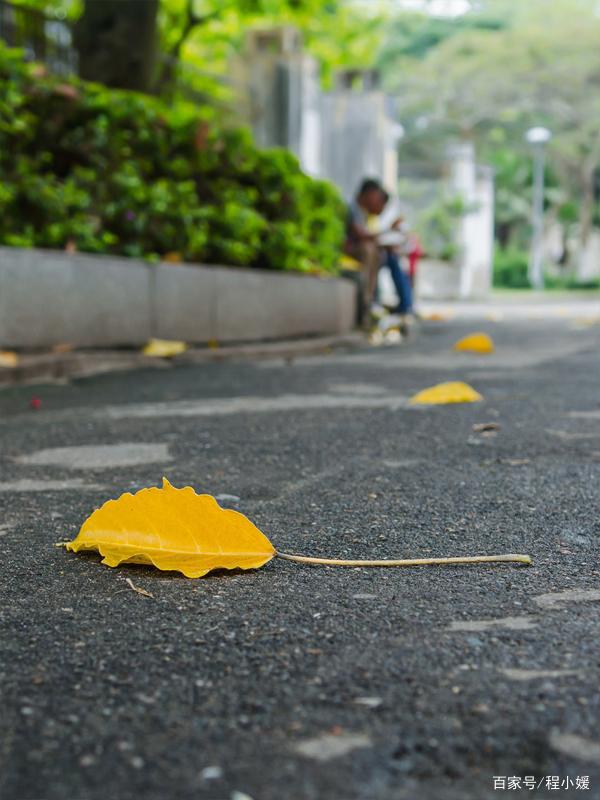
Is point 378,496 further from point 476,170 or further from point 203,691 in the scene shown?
point 476,170

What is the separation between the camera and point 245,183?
8102 mm

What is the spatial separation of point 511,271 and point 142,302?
136 feet

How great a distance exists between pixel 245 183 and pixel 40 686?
704 centimetres

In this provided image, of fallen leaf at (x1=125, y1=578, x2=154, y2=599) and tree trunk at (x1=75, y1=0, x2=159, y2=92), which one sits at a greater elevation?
tree trunk at (x1=75, y1=0, x2=159, y2=92)

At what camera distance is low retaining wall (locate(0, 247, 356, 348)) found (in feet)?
17.5

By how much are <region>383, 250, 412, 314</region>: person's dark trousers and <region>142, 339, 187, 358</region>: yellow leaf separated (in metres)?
4.93

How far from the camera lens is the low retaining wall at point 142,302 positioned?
5.34 metres

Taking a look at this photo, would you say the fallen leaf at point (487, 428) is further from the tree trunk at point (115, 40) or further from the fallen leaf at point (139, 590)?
the tree trunk at point (115, 40)

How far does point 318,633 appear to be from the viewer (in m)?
1.54

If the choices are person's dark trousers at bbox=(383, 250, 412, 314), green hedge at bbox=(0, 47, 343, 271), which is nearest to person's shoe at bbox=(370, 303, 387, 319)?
person's dark trousers at bbox=(383, 250, 412, 314)

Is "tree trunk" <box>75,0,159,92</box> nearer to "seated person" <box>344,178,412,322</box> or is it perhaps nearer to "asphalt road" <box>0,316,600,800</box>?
"seated person" <box>344,178,412,322</box>

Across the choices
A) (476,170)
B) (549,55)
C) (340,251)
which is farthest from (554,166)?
(340,251)

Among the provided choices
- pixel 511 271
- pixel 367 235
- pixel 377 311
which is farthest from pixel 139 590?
pixel 511 271

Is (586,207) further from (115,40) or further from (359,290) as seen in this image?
(115,40)
